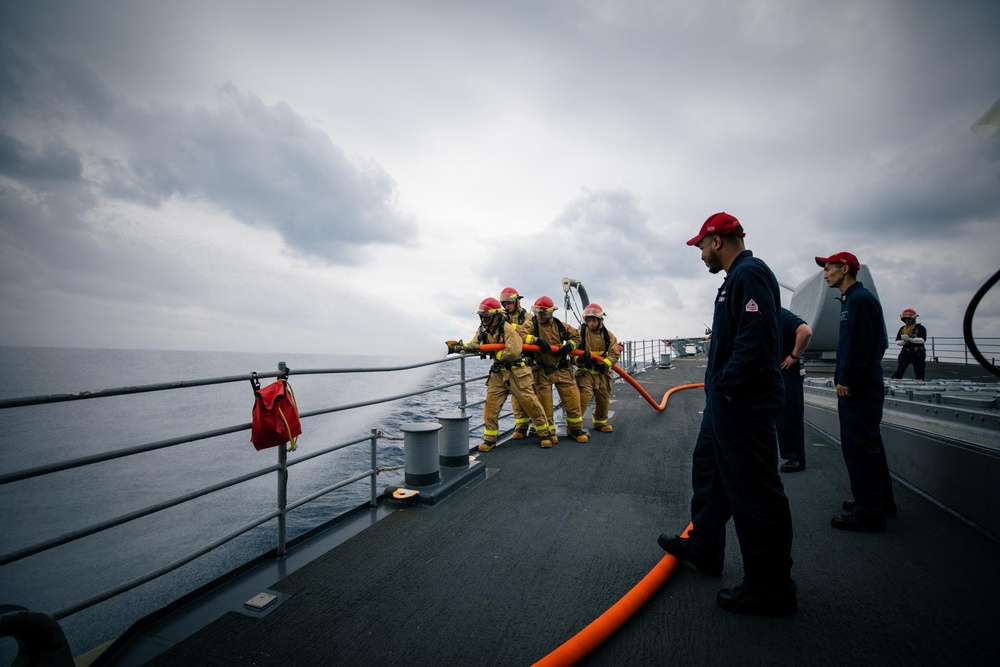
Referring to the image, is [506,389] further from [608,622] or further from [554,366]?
[608,622]

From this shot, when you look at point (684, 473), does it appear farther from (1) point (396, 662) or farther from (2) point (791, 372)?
(1) point (396, 662)

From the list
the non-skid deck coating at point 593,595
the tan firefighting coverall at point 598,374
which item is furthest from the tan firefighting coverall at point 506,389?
the non-skid deck coating at point 593,595

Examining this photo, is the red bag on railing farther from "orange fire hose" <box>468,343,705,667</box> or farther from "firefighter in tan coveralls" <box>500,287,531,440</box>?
"firefighter in tan coveralls" <box>500,287,531,440</box>

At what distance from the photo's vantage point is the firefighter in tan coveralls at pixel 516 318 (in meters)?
6.18

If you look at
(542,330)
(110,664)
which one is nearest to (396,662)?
(110,664)

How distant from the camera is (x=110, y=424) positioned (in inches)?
1167

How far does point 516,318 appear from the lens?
20.7 ft

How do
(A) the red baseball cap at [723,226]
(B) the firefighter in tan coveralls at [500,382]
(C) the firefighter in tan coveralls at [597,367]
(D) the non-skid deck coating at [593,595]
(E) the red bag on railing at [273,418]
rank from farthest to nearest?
(C) the firefighter in tan coveralls at [597,367], (B) the firefighter in tan coveralls at [500,382], (E) the red bag on railing at [273,418], (A) the red baseball cap at [723,226], (D) the non-skid deck coating at [593,595]

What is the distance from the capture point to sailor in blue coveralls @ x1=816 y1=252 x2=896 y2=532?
3.00 m

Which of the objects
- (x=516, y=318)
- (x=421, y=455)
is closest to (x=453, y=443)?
(x=421, y=455)

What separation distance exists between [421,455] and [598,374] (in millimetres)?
3653

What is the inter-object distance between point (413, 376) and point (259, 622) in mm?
47996

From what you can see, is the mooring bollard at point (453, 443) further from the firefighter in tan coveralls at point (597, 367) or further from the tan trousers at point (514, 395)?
the firefighter in tan coveralls at point (597, 367)

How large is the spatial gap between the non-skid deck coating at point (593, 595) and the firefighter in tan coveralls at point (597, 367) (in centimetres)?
296
